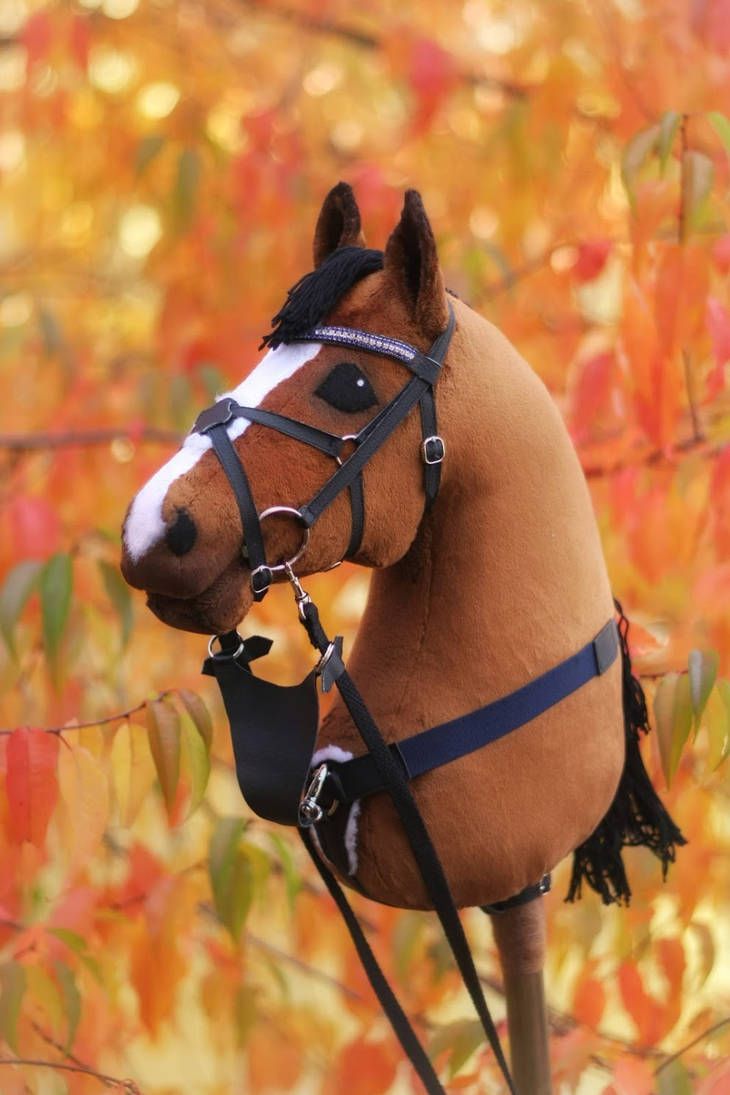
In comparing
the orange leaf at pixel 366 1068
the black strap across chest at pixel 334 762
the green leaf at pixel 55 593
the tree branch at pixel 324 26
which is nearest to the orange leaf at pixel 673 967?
the orange leaf at pixel 366 1068

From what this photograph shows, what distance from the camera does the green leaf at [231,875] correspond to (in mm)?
1537

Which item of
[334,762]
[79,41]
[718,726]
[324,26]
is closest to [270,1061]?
[718,726]

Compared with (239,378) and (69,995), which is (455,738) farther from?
(239,378)

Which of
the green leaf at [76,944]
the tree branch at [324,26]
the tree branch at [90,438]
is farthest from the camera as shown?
the tree branch at [324,26]

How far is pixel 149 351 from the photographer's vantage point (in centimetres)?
375

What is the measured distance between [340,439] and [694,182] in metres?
0.74

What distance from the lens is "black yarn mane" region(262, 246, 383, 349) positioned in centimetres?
105

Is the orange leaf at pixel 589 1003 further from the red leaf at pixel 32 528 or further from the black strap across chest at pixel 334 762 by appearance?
the red leaf at pixel 32 528

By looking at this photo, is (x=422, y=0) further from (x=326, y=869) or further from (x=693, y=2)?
(x=326, y=869)

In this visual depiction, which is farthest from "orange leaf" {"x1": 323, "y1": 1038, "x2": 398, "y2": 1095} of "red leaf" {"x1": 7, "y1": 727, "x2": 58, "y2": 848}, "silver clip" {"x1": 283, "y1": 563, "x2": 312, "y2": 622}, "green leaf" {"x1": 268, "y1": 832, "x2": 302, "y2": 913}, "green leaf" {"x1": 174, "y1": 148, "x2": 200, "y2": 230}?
"green leaf" {"x1": 174, "y1": 148, "x2": 200, "y2": 230}

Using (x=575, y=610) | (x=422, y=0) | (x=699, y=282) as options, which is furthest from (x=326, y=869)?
(x=422, y=0)

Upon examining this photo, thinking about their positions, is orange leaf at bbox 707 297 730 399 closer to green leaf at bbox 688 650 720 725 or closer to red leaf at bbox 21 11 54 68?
green leaf at bbox 688 650 720 725

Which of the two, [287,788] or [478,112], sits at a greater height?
[478,112]

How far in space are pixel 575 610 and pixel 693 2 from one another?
1.46 m
